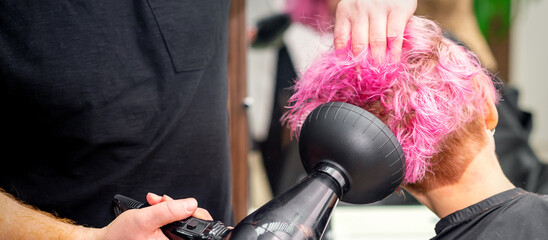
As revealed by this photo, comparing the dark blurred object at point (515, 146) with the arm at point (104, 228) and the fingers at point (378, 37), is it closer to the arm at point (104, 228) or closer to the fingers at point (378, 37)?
the fingers at point (378, 37)

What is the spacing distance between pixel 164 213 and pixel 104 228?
0.43 feet

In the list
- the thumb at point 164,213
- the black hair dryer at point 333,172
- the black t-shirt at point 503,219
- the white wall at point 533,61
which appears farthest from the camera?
the white wall at point 533,61

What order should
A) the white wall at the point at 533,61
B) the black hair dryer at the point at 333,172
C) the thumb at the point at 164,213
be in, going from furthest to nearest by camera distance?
the white wall at the point at 533,61
the thumb at the point at 164,213
the black hair dryer at the point at 333,172

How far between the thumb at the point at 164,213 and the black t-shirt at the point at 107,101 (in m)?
0.25

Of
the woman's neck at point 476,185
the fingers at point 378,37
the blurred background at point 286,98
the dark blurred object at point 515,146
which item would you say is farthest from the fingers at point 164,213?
the dark blurred object at point 515,146

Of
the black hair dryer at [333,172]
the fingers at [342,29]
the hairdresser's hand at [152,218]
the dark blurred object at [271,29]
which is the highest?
the fingers at [342,29]

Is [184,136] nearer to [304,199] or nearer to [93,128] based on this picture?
[93,128]

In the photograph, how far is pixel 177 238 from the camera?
1.85 ft

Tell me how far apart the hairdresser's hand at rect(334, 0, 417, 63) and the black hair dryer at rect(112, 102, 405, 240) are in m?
0.14

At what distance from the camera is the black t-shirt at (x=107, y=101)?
71cm

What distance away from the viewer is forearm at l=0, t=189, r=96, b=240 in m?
0.67

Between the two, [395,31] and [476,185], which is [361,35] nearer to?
[395,31]

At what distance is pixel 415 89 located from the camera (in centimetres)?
63

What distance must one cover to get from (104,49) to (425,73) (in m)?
0.56
